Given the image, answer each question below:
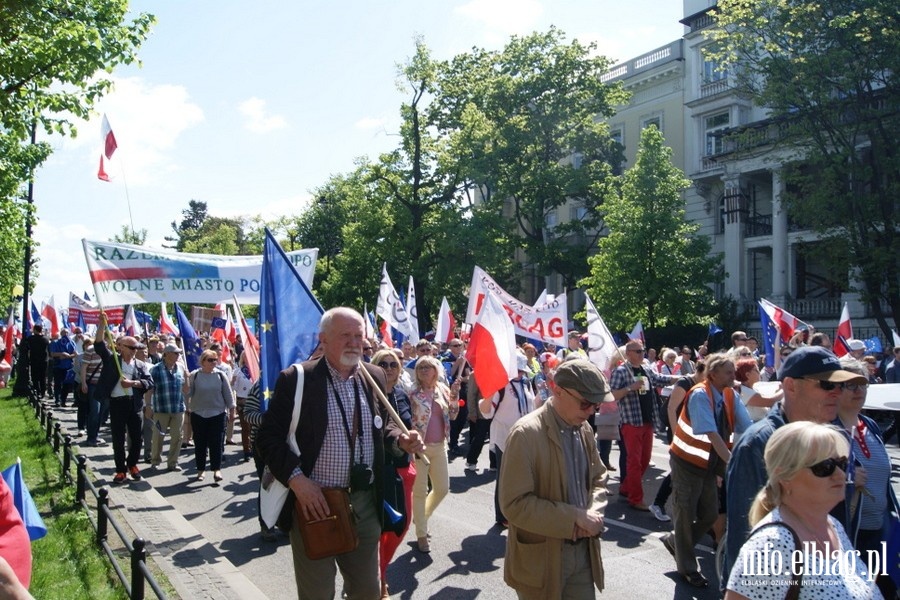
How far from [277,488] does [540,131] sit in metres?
36.2

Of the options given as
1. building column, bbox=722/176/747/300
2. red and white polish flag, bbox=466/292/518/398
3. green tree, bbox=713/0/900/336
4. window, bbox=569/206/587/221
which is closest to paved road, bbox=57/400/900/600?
red and white polish flag, bbox=466/292/518/398

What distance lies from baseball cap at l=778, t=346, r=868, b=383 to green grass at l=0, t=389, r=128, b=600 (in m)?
4.81

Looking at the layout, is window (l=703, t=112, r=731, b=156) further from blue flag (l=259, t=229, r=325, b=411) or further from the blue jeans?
blue flag (l=259, t=229, r=325, b=411)

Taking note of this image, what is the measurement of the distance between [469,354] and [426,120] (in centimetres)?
3449

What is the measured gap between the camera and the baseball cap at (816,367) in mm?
3909

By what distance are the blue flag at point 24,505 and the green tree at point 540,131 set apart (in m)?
35.7

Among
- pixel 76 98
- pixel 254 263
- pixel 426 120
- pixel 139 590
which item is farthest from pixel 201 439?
pixel 426 120

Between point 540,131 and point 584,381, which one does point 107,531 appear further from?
point 540,131

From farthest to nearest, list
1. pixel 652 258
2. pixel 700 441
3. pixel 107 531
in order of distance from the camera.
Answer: pixel 652 258 < pixel 107 531 < pixel 700 441

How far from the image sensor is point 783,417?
154 inches

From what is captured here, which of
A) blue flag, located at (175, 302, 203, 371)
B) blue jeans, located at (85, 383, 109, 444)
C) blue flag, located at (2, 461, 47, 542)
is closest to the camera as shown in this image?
blue flag, located at (2, 461, 47, 542)

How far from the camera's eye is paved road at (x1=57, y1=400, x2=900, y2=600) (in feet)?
21.3

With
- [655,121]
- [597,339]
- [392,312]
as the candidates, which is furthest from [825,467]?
[655,121]

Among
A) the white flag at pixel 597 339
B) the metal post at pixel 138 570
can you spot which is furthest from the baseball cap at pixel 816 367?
the white flag at pixel 597 339
